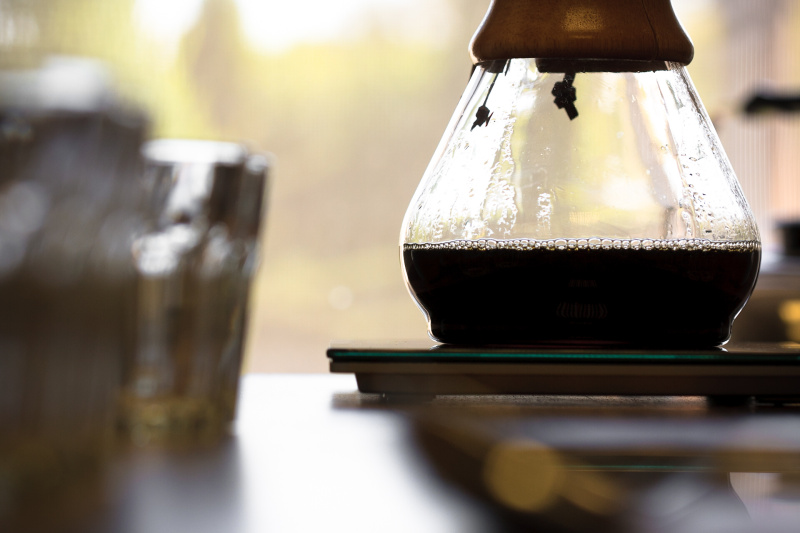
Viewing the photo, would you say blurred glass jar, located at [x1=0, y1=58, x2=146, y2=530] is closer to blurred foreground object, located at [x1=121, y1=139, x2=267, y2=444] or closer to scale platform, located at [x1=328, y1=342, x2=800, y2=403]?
blurred foreground object, located at [x1=121, y1=139, x2=267, y2=444]

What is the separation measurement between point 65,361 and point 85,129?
0.20 feet

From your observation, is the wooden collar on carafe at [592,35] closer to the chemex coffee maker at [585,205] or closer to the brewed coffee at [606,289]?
the chemex coffee maker at [585,205]

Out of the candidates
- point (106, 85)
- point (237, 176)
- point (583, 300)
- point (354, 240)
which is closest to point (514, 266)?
point (583, 300)

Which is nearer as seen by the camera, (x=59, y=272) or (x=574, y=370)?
(x=59, y=272)

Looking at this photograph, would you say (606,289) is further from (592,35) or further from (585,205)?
(592,35)

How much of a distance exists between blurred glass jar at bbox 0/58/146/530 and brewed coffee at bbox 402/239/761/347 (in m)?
0.30

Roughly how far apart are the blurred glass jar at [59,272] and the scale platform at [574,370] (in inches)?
9.5

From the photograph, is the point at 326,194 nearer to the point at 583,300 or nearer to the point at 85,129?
the point at 583,300

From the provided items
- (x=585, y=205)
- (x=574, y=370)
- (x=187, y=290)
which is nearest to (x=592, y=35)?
(x=585, y=205)

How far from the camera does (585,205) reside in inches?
21.1

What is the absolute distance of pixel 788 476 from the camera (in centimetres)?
30

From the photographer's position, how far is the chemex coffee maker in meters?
0.53

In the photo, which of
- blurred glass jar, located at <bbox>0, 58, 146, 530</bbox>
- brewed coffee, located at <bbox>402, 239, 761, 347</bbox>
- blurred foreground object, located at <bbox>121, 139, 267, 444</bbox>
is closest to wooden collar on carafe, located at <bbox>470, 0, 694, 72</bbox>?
brewed coffee, located at <bbox>402, 239, 761, 347</bbox>

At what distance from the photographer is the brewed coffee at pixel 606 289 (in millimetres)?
529
